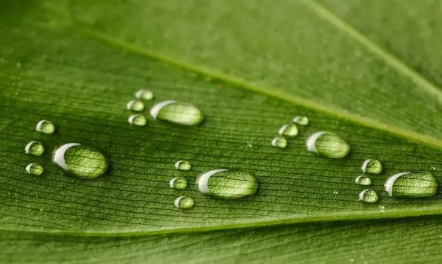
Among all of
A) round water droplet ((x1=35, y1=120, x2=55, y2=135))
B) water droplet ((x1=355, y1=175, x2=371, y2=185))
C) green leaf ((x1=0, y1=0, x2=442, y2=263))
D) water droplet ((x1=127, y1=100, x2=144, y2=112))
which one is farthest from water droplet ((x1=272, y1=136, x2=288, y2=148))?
round water droplet ((x1=35, y1=120, x2=55, y2=135))

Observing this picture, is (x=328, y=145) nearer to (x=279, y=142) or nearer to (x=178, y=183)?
(x=279, y=142)

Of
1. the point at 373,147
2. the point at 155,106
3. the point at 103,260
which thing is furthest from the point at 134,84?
the point at 373,147

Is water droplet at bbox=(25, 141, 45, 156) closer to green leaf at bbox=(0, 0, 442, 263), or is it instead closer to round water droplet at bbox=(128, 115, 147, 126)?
green leaf at bbox=(0, 0, 442, 263)

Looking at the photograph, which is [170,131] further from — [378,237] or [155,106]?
[378,237]

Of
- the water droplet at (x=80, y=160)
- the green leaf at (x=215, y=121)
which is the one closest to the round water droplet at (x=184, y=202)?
the green leaf at (x=215, y=121)

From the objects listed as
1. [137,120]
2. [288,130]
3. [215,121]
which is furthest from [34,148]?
[288,130]
